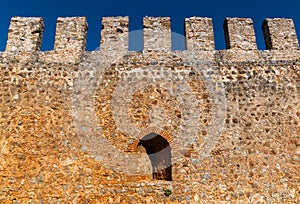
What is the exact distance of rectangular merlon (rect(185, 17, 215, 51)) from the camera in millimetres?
7570

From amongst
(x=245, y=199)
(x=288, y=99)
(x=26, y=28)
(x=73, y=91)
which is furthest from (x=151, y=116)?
(x=26, y=28)

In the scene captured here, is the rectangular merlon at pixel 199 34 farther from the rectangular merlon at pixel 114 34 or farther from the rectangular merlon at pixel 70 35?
the rectangular merlon at pixel 70 35

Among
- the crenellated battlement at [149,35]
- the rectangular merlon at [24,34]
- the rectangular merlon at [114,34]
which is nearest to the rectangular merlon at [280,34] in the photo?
the crenellated battlement at [149,35]

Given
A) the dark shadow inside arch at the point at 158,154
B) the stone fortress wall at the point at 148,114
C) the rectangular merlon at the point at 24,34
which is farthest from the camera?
the rectangular merlon at the point at 24,34

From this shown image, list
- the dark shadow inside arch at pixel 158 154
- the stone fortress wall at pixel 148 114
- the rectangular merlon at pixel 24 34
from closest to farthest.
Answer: the stone fortress wall at pixel 148 114
the dark shadow inside arch at pixel 158 154
the rectangular merlon at pixel 24 34

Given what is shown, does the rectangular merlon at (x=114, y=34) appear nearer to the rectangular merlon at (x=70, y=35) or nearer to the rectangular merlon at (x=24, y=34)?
the rectangular merlon at (x=70, y=35)

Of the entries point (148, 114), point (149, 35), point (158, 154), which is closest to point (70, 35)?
point (149, 35)

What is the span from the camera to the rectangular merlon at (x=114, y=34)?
755 centimetres

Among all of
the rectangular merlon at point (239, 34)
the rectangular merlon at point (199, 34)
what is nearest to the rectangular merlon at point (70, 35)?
the rectangular merlon at point (199, 34)

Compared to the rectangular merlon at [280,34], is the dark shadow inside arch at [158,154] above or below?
below

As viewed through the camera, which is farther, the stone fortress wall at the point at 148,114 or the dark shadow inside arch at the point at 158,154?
the dark shadow inside arch at the point at 158,154

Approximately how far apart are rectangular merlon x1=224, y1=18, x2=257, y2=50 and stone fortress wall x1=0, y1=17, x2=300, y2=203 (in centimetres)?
3

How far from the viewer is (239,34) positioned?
25.4ft

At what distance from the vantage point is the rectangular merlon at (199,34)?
7570 mm
